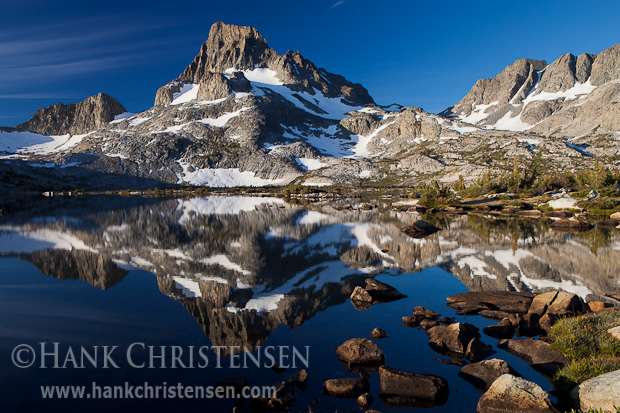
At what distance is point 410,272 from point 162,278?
562 inches

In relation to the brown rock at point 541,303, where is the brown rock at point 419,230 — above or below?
above

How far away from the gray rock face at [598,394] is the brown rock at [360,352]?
4597 mm

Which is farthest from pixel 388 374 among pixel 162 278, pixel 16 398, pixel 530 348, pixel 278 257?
pixel 278 257

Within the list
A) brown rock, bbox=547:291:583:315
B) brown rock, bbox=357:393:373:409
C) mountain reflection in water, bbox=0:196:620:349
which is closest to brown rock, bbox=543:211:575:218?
mountain reflection in water, bbox=0:196:620:349

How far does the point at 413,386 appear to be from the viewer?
29.0ft

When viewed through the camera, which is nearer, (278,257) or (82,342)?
(82,342)

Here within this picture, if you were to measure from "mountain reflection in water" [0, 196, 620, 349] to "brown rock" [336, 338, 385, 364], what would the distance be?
2.81 metres

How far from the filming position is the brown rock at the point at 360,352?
1032 cm

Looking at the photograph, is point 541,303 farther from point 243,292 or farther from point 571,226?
point 571,226

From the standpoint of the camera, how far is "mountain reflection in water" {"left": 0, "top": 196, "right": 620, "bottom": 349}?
1539 centimetres

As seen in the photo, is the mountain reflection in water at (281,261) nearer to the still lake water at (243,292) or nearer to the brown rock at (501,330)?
the still lake water at (243,292)

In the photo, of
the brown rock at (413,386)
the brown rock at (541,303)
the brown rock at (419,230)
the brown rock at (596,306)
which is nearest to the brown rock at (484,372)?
the brown rock at (413,386)

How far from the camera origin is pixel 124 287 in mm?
17750

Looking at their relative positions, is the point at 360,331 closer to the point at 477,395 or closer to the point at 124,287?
the point at 477,395
